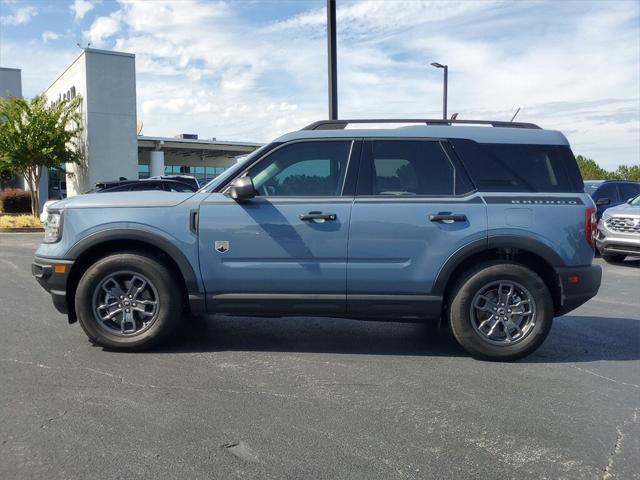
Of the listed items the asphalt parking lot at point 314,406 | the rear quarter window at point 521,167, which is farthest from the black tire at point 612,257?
the rear quarter window at point 521,167

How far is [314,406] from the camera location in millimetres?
4000

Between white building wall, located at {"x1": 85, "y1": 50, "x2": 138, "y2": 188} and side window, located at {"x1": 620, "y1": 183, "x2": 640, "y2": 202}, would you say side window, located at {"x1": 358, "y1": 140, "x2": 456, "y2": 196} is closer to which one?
side window, located at {"x1": 620, "y1": 183, "x2": 640, "y2": 202}

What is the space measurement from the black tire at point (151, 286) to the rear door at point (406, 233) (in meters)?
1.51

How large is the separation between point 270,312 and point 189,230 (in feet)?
3.17

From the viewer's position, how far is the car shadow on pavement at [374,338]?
17.6 ft

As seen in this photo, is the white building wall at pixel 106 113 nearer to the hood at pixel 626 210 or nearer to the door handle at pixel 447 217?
the hood at pixel 626 210

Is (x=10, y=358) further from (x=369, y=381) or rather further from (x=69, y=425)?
(x=369, y=381)

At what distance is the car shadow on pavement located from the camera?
17.6 ft

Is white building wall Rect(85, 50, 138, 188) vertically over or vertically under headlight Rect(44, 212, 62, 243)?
over

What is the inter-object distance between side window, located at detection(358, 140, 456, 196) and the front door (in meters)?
0.30

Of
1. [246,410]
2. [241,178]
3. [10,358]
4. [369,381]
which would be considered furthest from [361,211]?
[10,358]

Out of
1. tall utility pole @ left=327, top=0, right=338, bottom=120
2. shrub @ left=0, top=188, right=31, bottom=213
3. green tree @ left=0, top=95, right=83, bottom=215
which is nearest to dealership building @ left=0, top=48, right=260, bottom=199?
green tree @ left=0, top=95, right=83, bottom=215

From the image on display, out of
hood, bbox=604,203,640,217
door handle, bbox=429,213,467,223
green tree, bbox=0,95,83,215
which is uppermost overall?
green tree, bbox=0,95,83,215

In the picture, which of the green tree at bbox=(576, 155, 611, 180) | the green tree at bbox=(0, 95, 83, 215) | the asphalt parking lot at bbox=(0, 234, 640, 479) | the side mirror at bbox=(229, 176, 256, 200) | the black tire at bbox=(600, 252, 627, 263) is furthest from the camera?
the green tree at bbox=(576, 155, 611, 180)
